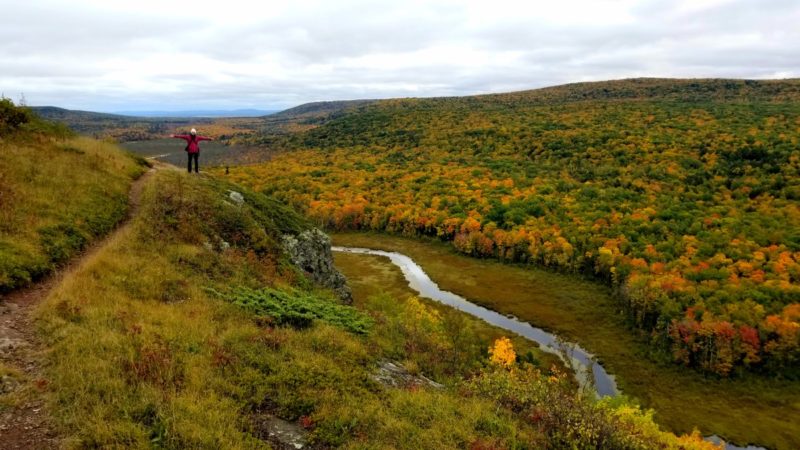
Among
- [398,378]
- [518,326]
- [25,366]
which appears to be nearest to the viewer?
[25,366]

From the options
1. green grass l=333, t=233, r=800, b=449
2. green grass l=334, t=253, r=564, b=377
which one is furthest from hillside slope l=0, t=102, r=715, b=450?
green grass l=333, t=233, r=800, b=449

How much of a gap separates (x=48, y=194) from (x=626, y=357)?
62942 millimetres

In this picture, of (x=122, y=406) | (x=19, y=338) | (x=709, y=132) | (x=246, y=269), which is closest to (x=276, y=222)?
(x=246, y=269)

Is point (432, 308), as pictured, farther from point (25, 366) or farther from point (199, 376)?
point (25, 366)

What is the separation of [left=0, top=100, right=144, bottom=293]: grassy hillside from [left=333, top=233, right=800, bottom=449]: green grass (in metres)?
52.8

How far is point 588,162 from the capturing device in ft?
485

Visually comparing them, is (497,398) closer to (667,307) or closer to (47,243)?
(47,243)

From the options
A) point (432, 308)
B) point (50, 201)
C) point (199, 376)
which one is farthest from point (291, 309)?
point (432, 308)

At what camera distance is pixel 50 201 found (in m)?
20.8

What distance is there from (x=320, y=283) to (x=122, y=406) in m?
19.9

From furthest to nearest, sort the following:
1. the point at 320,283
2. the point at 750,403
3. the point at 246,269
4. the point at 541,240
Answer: the point at 541,240 < the point at 750,403 < the point at 320,283 < the point at 246,269

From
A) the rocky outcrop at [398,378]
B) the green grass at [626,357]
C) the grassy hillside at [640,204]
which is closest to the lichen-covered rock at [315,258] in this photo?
the rocky outcrop at [398,378]

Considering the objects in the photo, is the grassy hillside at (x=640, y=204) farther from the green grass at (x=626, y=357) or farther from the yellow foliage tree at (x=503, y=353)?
the yellow foliage tree at (x=503, y=353)

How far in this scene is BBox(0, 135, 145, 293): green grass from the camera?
16641mm
